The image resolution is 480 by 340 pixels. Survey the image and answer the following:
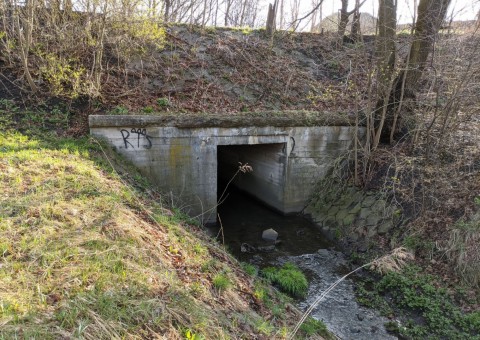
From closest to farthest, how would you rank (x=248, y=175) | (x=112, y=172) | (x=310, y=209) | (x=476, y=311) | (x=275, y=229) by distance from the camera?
(x=476, y=311)
(x=112, y=172)
(x=275, y=229)
(x=310, y=209)
(x=248, y=175)

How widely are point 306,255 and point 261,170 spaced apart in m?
3.82

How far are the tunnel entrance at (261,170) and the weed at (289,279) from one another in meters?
3.30

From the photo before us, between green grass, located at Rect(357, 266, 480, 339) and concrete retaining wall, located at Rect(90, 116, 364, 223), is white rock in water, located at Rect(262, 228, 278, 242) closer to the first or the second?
concrete retaining wall, located at Rect(90, 116, 364, 223)

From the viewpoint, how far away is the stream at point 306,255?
580 cm

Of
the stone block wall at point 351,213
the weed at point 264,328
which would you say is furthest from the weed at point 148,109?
the weed at point 264,328

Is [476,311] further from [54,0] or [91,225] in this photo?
[54,0]

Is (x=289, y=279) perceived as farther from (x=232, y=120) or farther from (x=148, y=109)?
(x=148, y=109)

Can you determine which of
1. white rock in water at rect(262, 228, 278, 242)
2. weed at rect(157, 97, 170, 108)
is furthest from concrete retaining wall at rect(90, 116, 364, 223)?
white rock in water at rect(262, 228, 278, 242)

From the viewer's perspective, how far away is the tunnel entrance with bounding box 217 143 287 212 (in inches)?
410

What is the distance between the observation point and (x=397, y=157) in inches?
360

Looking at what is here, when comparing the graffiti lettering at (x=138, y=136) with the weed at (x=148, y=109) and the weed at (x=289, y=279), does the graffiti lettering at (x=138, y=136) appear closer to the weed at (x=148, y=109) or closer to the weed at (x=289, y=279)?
the weed at (x=148, y=109)

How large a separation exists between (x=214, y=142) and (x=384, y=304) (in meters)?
5.22

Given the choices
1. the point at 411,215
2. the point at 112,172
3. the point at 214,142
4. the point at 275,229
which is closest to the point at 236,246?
the point at 275,229

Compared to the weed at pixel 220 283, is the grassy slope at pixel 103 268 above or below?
above
